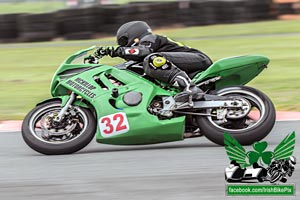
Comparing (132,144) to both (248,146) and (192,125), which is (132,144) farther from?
(248,146)

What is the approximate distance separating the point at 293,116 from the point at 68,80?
10.2 ft

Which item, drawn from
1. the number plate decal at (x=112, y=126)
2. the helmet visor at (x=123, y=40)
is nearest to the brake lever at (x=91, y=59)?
the helmet visor at (x=123, y=40)

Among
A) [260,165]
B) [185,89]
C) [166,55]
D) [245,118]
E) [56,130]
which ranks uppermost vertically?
[166,55]

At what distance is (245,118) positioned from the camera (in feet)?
21.0

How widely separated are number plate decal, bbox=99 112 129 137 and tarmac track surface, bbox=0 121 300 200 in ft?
0.70

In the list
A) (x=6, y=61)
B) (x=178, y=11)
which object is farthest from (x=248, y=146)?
(x=178, y=11)

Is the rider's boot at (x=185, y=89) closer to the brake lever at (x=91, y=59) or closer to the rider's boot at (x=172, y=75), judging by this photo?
the rider's boot at (x=172, y=75)

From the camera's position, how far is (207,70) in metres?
6.51

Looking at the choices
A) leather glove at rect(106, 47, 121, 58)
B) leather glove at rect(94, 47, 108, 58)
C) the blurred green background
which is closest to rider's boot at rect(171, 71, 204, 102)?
leather glove at rect(106, 47, 121, 58)

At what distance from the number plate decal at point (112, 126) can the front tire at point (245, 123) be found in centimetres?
69

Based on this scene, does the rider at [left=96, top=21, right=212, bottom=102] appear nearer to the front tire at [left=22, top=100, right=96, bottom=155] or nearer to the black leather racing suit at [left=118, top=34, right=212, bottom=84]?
the black leather racing suit at [left=118, top=34, right=212, bottom=84]

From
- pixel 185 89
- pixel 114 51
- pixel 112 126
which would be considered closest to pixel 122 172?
pixel 112 126

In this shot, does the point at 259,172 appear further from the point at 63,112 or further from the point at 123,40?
the point at 123,40

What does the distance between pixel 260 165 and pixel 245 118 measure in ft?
3.58
